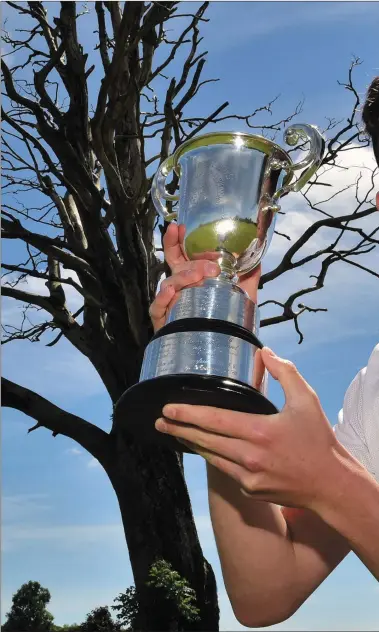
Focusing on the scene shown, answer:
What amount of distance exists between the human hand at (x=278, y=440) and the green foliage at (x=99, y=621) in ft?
23.2

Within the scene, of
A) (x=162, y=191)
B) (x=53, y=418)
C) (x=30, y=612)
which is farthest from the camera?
(x=30, y=612)

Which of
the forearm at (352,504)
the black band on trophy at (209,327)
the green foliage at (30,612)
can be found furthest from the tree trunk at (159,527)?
the forearm at (352,504)

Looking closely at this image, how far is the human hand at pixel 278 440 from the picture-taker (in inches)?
52.7

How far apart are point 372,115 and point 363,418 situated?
104 cm

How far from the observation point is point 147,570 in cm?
681

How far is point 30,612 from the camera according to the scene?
10.2m

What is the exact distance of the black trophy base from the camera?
4.77ft

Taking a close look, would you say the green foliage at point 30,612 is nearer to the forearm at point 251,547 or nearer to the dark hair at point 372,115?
the forearm at point 251,547

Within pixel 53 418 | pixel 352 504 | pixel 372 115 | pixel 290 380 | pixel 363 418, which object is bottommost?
pixel 352 504

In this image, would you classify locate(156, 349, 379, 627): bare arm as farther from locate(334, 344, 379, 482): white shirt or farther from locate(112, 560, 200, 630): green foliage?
locate(112, 560, 200, 630): green foliage

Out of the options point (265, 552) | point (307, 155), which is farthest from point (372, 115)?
point (265, 552)

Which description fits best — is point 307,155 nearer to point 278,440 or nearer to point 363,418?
point 363,418

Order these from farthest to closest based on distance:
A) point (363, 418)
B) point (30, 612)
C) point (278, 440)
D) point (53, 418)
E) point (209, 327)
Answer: point (30, 612)
point (53, 418)
point (363, 418)
point (209, 327)
point (278, 440)

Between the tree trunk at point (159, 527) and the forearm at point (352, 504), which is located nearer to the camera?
the forearm at point (352, 504)
